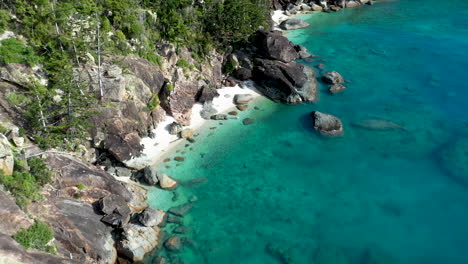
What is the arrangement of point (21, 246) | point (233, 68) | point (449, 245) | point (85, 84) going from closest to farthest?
point (21, 246)
point (449, 245)
point (85, 84)
point (233, 68)

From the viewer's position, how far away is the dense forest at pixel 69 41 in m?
33.5

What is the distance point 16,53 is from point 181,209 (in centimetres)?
2294

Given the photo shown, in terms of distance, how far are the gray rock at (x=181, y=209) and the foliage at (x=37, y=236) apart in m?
11.8

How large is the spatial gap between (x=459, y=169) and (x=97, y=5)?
158 feet

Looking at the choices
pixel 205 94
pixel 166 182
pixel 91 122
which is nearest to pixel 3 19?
pixel 91 122

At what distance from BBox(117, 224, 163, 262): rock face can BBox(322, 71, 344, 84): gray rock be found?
38.5 meters

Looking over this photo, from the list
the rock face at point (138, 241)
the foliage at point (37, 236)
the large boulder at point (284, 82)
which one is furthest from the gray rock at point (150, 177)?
the large boulder at point (284, 82)

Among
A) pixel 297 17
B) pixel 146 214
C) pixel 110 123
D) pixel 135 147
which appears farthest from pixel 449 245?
pixel 297 17

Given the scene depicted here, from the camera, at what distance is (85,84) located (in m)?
38.2

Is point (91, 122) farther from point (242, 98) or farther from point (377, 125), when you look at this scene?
point (377, 125)

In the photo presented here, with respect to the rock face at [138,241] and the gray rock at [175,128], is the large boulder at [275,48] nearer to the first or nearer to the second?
the gray rock at [175,128]

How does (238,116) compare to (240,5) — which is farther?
(240,5)

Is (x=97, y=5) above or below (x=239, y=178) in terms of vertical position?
above

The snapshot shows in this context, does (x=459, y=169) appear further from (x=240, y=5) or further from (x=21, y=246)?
(x=21, y=246)
